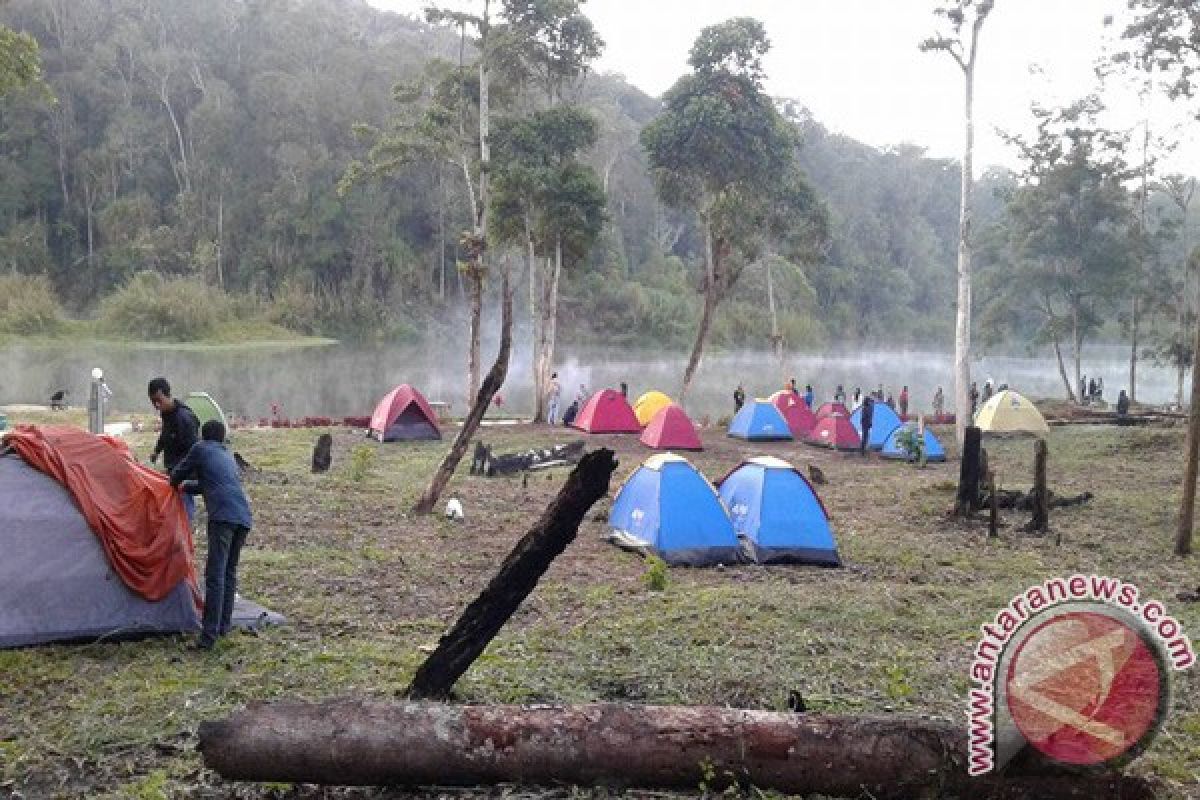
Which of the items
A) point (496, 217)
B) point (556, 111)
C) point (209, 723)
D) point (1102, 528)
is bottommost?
point (1102, 528)

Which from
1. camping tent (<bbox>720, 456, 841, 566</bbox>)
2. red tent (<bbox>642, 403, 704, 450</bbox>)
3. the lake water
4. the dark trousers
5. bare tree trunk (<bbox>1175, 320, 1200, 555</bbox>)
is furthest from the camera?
the lake water

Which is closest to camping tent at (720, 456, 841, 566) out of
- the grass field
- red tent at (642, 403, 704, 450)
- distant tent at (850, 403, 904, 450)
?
the grass field

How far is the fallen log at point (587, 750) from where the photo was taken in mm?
4004

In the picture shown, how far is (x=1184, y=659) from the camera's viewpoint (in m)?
3.27

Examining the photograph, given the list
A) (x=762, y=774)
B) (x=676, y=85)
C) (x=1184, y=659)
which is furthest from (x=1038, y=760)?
(x=676, y=85)

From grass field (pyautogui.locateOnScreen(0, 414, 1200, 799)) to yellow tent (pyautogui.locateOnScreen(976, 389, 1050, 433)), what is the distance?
34.8 feet

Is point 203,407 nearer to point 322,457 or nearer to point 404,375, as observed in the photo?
point 322,457

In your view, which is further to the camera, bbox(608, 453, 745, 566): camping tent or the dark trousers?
bbox(608, 453, 745, 566): camping tent

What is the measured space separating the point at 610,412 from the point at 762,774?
19863 mm

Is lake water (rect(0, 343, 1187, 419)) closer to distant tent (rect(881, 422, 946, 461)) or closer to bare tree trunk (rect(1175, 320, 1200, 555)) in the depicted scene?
distant tent (rect(881, 422, 946, 461))

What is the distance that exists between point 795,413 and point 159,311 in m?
39.8

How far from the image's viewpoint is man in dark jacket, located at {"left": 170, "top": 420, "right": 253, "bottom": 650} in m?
6.07

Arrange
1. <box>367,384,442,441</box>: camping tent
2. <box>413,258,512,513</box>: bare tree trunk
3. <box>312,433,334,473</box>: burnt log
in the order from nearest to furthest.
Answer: <box>413,258,512,513</box>: bare tree trunk, <box>312,433,334,473</box>: burnt log, <box>367,384,442,441</box>: camping tent

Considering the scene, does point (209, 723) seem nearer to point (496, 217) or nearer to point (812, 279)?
point (496, 217)
